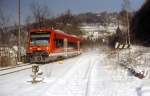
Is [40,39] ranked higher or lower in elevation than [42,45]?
higher

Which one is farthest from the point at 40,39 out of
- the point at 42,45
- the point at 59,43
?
the point at 59,43

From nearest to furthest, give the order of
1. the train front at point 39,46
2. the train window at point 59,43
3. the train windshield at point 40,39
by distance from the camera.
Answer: the train front at point 39,46, the train windshield at point 40,39, the train window at point 59,43

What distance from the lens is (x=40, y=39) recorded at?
103 ft

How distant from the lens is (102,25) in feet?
623

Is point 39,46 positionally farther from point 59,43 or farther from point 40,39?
point 59,43

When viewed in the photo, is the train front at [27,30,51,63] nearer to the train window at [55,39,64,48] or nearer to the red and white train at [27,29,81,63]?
the red and white train at [27,29,81,63]

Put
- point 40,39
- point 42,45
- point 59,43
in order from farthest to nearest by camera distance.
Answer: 1. point 59,43
2. point 40,39
3. point 42,45

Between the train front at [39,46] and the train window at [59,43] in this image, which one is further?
the train window at [59,43]

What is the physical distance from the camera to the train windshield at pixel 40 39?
3092 centimetres

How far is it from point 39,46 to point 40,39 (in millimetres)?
702

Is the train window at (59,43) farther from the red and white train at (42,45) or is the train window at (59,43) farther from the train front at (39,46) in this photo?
the train front at (39,46)

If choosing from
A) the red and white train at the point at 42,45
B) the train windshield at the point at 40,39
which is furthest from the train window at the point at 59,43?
the train windshield at the point at 40,39

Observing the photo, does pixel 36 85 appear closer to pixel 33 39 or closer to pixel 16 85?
pixel 16 85

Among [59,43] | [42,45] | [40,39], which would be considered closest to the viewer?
[42,45]
